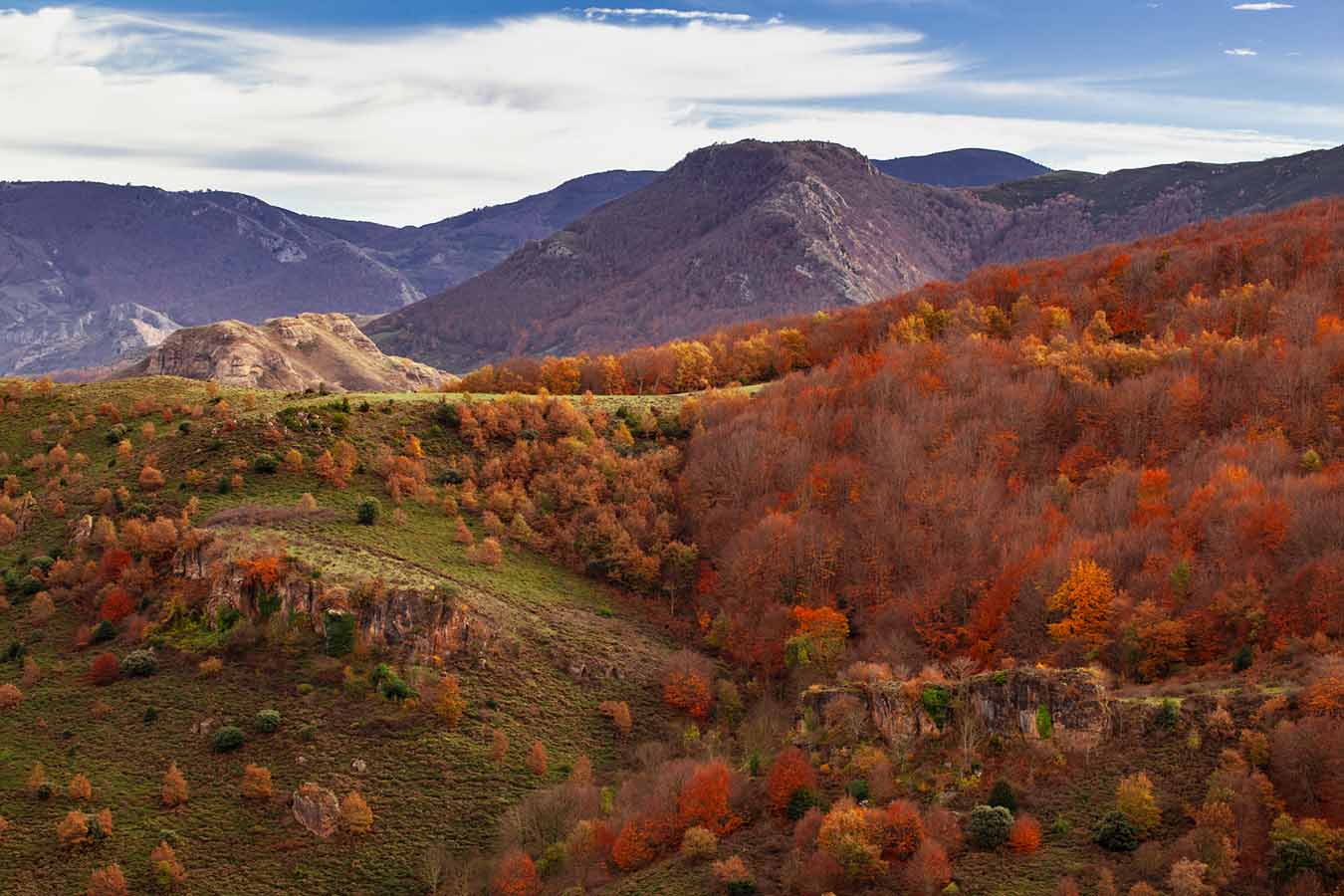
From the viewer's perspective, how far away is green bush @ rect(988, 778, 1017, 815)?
4753cm

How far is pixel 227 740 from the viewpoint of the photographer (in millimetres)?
62781

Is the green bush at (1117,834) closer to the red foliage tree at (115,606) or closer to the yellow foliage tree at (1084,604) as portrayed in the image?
the yellow foliage tree at (1084,604)

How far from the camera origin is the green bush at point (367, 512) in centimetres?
8575

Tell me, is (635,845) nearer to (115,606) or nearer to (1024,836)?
(1024,836)

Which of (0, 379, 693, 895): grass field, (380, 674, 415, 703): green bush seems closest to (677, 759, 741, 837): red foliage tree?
(0, 379, 693, 895): grass field

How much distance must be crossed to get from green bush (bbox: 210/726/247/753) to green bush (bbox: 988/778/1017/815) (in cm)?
4392

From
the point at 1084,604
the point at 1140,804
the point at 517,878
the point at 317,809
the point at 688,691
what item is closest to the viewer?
the point at 1140,804

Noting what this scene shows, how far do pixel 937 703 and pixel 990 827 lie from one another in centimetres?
962

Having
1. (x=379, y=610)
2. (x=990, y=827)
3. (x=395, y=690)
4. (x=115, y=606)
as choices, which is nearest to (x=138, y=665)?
(x=115, y=606)

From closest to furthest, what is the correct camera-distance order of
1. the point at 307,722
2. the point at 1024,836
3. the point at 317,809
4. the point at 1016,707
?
the point at 1024,836, the point at 1016,707, the point at 317,809, the point at 307,722

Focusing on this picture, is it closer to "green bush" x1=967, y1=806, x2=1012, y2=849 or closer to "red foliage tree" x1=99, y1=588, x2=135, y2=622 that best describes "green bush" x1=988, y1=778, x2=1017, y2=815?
"green bush" x1=967, y1=806, x2=1012, y2=849

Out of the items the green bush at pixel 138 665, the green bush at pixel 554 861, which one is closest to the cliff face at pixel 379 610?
the green bush at pixel 138 665

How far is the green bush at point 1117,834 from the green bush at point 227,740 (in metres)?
48.3

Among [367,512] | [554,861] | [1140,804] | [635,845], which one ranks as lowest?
[554,861]
